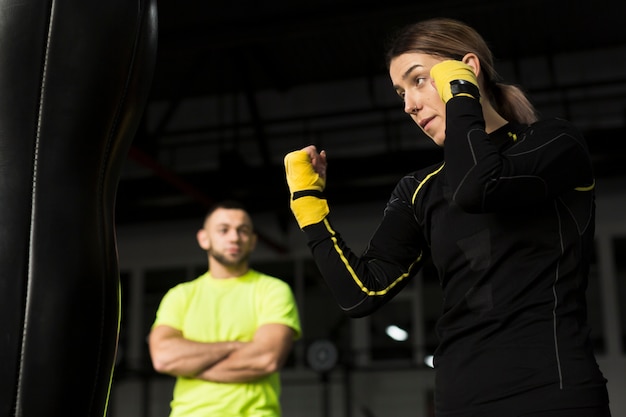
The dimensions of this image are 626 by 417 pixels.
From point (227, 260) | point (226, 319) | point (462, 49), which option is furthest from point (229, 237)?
point (462, 49)

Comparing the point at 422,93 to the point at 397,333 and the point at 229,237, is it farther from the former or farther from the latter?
the point at 397,333

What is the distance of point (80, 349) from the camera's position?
0.67 m

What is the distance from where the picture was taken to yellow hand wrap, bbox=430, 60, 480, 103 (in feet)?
3.89

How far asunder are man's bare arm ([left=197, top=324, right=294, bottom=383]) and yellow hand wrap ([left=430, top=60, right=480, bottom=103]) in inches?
61.8

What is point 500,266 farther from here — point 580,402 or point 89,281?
point 89,281

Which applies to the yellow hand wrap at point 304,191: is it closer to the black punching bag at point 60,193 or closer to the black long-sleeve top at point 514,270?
the black long-sleeve top at point 514,270

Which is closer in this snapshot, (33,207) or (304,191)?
(33,207)

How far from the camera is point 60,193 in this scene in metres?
0.69

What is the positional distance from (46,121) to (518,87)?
3.25ft

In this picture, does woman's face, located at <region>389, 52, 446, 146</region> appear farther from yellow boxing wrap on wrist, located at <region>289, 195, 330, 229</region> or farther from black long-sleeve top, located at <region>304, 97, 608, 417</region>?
yellow boxing wrap on wrist, located at <region>289, 195, 330, 229</region>

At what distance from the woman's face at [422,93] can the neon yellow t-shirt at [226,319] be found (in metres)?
1.52

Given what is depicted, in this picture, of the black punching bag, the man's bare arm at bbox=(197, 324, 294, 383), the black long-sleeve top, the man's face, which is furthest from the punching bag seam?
the man's face

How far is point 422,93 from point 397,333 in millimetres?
8912

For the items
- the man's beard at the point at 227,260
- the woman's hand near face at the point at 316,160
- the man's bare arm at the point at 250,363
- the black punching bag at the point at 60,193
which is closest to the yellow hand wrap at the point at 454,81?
the woman's hand near face at the point at 316,160
